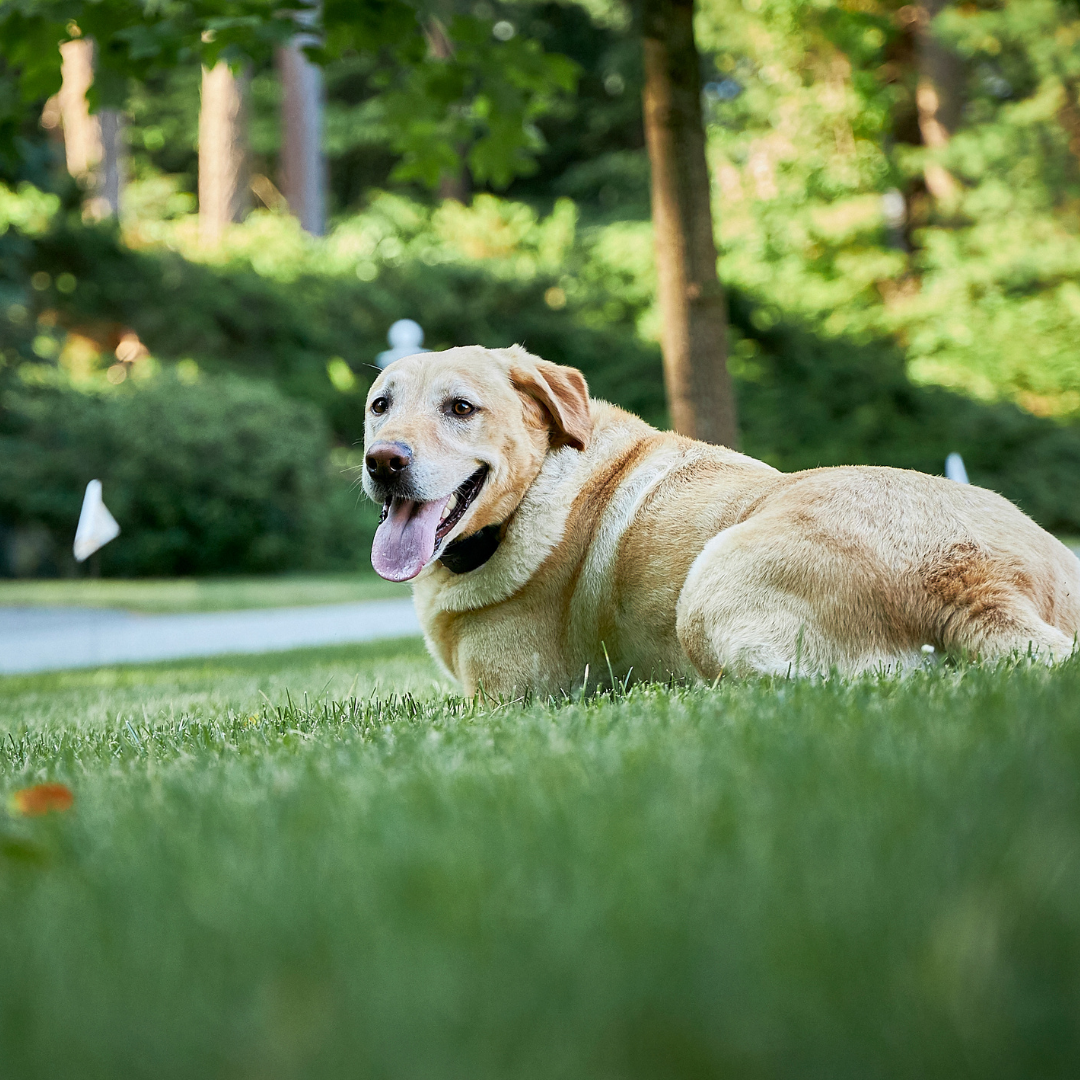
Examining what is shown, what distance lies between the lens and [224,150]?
22.9m

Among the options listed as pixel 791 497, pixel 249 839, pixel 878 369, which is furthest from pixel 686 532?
pixel 878 369

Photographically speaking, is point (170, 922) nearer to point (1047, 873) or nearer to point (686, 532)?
point (1047, 873)

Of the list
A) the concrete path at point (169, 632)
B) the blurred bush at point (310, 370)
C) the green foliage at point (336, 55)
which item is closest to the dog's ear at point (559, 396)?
the green foliage at point (336, 55)

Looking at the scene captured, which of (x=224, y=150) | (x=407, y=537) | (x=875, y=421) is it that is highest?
(x=224, y=150)

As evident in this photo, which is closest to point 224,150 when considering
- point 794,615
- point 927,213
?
point 927,213

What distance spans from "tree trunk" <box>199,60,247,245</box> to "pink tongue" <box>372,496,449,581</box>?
67.5ft

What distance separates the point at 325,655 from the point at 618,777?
6216 millimetres

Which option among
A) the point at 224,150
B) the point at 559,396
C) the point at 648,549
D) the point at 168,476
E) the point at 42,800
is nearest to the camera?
the point at 42,800

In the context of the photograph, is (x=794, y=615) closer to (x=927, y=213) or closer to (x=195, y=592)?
(x=195, y=592)

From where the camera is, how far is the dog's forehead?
3.82m

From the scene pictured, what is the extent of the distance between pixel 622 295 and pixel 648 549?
19.9 metres

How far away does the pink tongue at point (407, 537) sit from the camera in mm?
3625

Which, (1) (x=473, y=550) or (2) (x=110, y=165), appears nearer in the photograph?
(1) (x=473, y=550)

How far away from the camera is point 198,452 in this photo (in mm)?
15859
